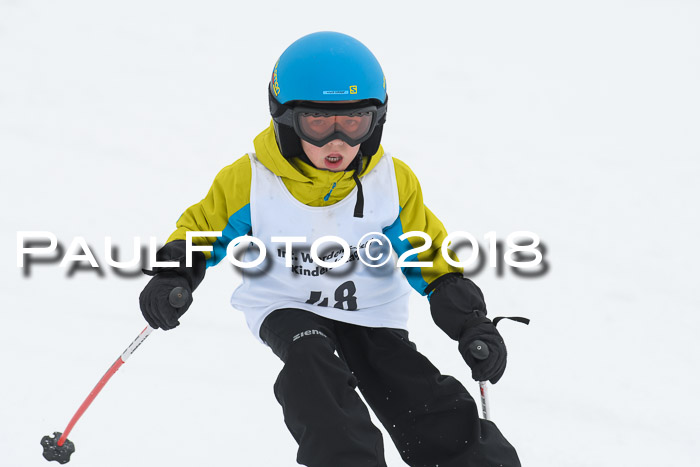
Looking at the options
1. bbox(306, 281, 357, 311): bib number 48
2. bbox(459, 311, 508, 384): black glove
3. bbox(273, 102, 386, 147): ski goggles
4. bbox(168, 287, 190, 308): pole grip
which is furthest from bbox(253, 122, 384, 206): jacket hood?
bbox(459, 311, 508, 384): black glove

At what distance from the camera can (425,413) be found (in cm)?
302

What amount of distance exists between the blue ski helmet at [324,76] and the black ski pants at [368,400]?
28.7 inches

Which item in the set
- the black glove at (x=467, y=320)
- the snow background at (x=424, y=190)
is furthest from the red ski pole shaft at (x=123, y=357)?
the black glove at (x=467, y=320)

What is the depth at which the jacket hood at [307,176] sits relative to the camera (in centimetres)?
308

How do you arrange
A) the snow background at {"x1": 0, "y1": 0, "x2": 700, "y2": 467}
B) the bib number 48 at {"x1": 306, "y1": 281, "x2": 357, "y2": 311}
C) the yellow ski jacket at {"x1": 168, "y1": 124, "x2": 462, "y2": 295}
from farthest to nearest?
the snow background at {"x1": 0, "y1": 0, "x2": 700, "y2": 467} → the bib number 48 at {"x1": 306, "y1": 281, "x2": 357, "y2": 311} → the yellow ski jacket at {"x1": 168, "y1": 124, "x2": 462, "y2": 295}

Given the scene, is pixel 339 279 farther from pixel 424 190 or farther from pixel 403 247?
pixel 424 190

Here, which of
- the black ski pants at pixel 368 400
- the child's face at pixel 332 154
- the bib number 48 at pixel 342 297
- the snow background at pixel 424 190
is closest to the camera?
the black ski pants at pixel 368 400

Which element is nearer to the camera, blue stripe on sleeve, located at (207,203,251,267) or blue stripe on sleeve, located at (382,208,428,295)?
blue stripe on sleeve, located at (207,203,251,267)

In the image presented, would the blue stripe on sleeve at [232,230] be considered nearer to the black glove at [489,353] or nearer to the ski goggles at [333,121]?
the ski goggles at [333,121]

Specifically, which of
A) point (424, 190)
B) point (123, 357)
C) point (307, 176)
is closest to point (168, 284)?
point (123, 357)

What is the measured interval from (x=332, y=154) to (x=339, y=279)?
0.51 m

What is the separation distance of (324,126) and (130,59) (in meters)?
4.85

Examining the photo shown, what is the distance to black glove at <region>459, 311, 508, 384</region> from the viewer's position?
9.69 ft

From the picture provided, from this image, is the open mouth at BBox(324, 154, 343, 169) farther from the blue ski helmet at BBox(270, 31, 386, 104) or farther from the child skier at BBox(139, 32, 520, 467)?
the blue ski helmet at BBox(270, 31, 386, 104)
